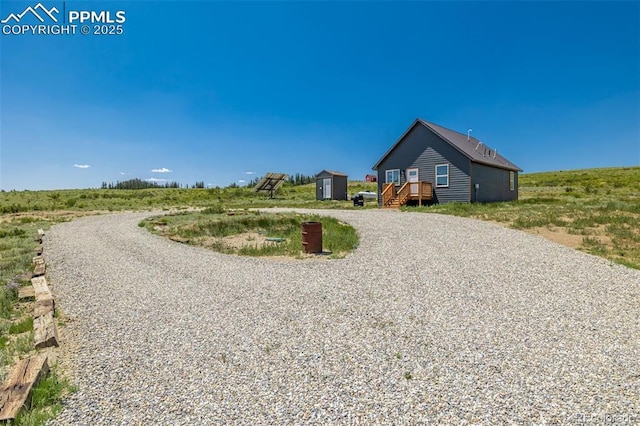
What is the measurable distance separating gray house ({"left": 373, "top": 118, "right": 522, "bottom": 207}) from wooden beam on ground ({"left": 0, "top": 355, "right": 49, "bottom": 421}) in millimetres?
22964

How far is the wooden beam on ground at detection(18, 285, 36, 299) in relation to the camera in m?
6.84

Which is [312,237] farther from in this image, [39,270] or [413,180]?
[413,180]

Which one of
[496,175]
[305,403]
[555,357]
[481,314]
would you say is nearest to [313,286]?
[481,314]

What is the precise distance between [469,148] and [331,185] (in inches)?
610

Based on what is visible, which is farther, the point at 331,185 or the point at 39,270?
the point at 331,185

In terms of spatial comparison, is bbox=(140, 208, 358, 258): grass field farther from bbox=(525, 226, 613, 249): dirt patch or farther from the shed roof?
the shed roof

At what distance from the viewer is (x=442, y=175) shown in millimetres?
24828

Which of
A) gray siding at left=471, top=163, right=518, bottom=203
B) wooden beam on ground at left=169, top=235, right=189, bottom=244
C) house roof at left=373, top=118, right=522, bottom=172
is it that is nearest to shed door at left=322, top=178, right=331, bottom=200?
house roof at left=373, top=118, right=522, bottom=172

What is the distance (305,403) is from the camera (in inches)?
135

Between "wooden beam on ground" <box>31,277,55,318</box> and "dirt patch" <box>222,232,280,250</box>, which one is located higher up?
"dirt patch" <box>222,232,280,250</box>

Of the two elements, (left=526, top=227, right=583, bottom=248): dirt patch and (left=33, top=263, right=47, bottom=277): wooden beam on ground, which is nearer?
(left=33, top=263, right=47, bottom=277): wooden beam on ground

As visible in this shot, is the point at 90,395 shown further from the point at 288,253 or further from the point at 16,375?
the point at 288,253

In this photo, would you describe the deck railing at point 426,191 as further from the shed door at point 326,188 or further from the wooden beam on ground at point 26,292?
the wooden beam on ground at point 26,292

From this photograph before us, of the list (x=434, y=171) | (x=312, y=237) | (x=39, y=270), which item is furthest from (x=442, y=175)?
(x=39, y=270)
